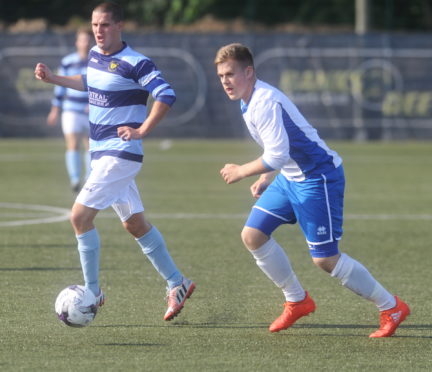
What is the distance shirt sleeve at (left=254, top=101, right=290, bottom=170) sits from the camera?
248 inches

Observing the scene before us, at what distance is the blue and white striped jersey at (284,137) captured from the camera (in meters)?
6.30

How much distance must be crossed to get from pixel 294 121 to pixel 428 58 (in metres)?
18.1

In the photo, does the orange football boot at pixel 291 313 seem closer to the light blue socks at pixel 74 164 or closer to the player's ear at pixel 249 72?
the player's ear at pixel 249 72

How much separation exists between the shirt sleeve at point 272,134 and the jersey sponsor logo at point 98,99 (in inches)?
50.3

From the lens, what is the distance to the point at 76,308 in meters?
6.63

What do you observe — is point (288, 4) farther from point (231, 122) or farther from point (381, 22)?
point (231, 122)

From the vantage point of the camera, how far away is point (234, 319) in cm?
713

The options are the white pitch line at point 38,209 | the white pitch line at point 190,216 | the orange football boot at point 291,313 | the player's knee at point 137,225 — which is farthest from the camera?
the white pitch line at point 190,216

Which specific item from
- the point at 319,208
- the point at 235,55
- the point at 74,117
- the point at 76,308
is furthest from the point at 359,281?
the point at 74,117

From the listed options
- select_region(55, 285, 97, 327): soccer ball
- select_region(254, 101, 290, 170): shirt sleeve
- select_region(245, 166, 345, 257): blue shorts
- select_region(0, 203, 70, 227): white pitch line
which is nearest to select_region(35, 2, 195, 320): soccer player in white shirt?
select_region(55, 285, 97, 327): soccer ball

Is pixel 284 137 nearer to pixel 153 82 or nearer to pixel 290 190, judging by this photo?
pixel 290 190

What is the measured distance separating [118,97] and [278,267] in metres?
1.58

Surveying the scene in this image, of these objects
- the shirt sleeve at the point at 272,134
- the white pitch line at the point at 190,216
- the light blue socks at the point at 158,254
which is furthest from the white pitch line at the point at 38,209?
the shirt sleeve at the point at 272,134

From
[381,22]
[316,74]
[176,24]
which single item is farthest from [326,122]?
[176,24]
